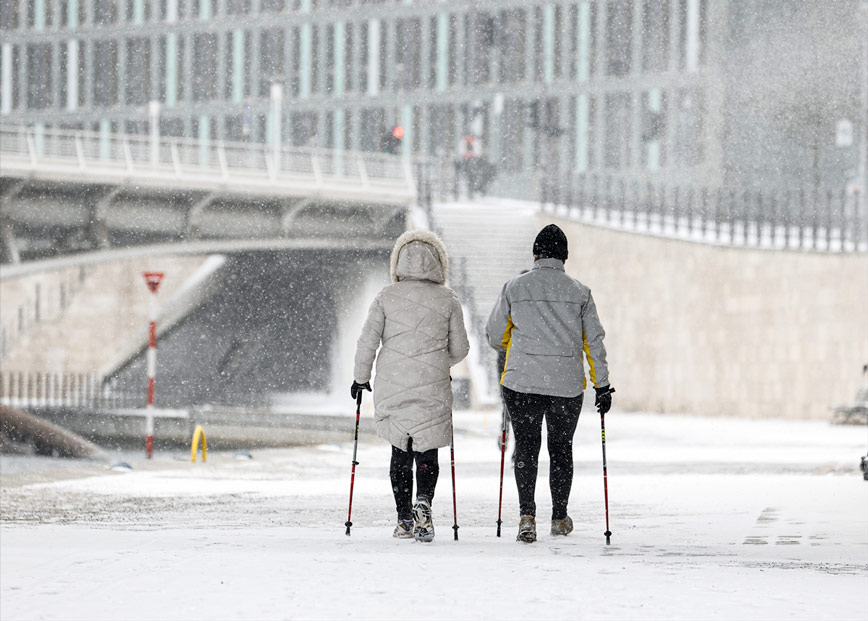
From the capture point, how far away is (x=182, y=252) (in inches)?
1513

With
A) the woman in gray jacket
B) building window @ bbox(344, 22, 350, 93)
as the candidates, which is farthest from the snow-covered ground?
building window @ bbox(344, 22, 350, 93)

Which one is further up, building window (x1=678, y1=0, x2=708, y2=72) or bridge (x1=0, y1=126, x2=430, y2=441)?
building window (x1=678, y1=0, x2=708, y2=72)

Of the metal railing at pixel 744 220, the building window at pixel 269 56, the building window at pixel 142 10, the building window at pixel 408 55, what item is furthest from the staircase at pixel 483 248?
the building window at pixel 142 10

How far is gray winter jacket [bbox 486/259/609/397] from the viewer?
752 cm

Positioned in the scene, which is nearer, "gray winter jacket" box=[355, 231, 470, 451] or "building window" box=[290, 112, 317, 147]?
"gray winter jacket" box=[355, 231, 470, 451]

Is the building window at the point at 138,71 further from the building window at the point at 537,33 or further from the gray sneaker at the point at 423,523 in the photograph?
the gray sneaker at the point at 423,523

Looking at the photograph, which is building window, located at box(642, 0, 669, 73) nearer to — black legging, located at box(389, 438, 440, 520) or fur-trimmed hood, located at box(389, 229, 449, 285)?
fur-trimmed hood, located at box(389, 229, 449, 285)

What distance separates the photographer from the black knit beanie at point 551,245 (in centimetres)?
775

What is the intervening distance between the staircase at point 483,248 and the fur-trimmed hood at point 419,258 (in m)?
21.6

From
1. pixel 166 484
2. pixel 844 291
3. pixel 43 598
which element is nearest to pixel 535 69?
pixel 844 291

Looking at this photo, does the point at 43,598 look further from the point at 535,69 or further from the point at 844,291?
the point at 535,69

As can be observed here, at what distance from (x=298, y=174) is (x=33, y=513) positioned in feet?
91.5

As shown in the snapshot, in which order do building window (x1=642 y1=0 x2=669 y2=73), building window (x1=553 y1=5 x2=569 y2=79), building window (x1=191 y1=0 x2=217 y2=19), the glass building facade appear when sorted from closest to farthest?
the glass building facade, building window (x1=642 y1=0 x2=669 y2=73), building window (x1=553 y1=5 x2=569 y2=79), building window (x1=191 y1=0 x2=217 y2=19)

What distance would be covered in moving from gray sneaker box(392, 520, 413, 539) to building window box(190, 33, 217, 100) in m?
62.7
